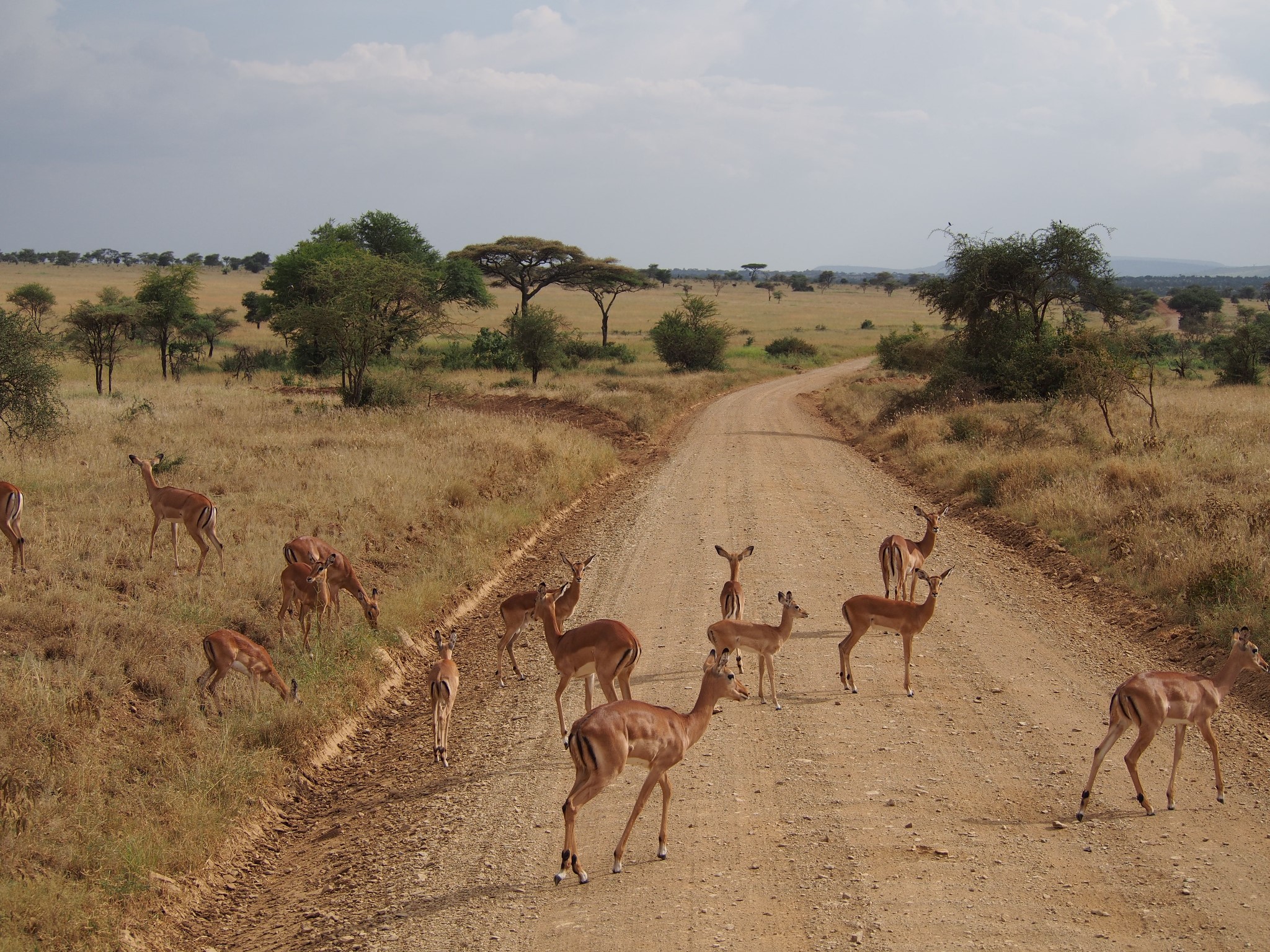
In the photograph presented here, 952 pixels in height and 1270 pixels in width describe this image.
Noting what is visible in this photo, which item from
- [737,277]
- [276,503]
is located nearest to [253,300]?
[276,503]

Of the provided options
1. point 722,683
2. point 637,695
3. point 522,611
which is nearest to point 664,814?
point 722,683

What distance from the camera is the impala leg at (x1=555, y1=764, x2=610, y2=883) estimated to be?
5504 mm

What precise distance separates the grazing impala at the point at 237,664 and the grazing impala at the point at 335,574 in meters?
1.72

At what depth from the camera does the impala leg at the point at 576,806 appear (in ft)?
18.1

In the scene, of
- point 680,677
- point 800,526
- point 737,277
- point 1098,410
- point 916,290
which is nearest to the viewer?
point 680,677

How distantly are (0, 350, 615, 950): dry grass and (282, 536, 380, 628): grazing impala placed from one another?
241 millimetres

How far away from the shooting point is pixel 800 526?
1481 cm

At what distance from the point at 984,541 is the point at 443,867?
10.7 meters

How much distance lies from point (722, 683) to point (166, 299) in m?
38.5

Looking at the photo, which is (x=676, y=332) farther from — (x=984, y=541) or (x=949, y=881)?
(x=949, y=881)


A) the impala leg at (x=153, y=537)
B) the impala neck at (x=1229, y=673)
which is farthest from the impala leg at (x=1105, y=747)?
the impala leg at (x=153, y=537)

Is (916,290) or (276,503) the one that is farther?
(916,290)

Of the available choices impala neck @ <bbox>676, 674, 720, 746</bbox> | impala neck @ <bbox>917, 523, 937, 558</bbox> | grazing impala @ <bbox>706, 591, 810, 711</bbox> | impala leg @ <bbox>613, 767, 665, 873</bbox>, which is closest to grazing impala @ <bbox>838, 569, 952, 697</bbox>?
grazing impala @ <bbox>706, 591, 810, 711</bbox>

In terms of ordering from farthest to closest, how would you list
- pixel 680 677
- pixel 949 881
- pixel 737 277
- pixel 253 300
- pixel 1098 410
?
1. pixel 737 277
2. pixel 253 300
3. pixel 1098 410
4. pixel 680 677
5. pixel 949 881
